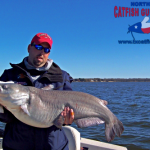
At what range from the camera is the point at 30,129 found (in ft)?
9.59

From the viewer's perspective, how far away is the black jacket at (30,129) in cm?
Answer: 287

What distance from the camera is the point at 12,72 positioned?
3219mm

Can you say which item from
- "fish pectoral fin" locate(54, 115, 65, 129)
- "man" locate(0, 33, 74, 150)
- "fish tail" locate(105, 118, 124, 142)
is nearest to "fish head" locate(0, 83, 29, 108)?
"man" locate(0, 33, 74, 150)

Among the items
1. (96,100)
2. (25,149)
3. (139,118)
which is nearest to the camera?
(25,149)

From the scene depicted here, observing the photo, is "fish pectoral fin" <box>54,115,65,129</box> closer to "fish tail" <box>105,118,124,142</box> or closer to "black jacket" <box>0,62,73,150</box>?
"black jacket" <box>0,62,73,150</box>

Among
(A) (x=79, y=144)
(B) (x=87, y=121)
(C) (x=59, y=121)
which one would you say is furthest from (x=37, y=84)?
(A) (x=79, y=144)

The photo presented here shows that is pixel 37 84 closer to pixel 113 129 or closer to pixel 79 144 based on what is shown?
pixel 113 129

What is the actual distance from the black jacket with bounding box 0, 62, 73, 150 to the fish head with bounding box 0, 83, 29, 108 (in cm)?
22

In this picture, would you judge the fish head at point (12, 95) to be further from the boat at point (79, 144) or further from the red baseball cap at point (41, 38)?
the boat at point (79, 144)

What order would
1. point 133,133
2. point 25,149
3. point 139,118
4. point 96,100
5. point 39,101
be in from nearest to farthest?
point 25,149 < point 39,101 < point 96,100 < point 133,133 < point 139,118

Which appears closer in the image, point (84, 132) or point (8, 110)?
point (8, 110)

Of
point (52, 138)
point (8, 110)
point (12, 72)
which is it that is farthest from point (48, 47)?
point (52, 138)

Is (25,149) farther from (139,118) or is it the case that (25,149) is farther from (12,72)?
(139,118)

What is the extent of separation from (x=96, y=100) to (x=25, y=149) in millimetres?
1438
